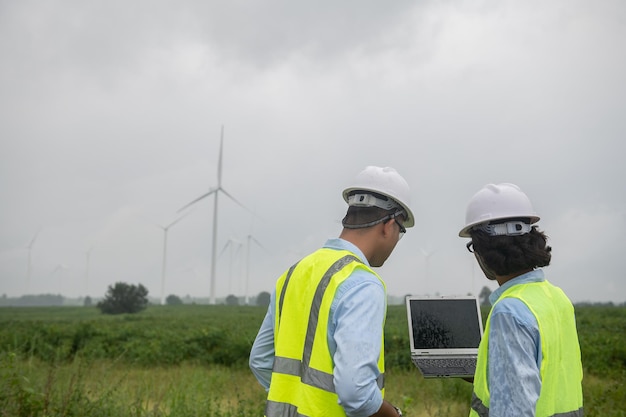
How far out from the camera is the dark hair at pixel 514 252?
243cm

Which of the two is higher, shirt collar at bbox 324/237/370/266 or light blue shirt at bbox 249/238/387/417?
shirt collar at bbox 324/237/370/266

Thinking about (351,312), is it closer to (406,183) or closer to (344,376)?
(344,376)

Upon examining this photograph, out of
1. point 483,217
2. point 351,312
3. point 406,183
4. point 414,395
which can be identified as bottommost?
point 414,395

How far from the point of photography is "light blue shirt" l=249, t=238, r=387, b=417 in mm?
2035

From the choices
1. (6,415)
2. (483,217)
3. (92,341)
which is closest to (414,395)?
(6,415)

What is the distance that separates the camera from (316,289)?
7.50 ft

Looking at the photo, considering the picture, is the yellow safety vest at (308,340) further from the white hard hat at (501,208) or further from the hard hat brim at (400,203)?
the white hard hat at (501,208)

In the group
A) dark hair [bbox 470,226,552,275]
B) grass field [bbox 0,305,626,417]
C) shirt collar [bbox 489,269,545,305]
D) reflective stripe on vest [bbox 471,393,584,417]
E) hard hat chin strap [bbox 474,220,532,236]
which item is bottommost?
grass field [bbox 0,305,626,417]

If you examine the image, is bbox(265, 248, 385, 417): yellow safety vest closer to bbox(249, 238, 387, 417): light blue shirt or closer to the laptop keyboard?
bbox(249, 238, 387, 417): light blue shirt

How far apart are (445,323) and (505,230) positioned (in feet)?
3.38

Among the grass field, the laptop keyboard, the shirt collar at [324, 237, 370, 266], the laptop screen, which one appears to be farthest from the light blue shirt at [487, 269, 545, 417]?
the grass field

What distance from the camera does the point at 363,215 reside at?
99.5 inches

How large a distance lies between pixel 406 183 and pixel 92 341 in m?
14.9

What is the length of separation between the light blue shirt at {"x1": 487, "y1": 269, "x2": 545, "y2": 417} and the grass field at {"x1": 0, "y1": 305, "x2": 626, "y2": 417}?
14.6ft
